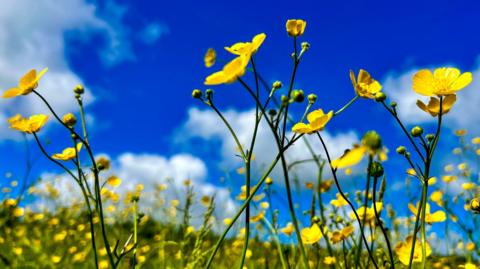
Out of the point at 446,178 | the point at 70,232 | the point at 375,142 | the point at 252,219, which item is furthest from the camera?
the point at 70,232

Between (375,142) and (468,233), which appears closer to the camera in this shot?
(375,142)

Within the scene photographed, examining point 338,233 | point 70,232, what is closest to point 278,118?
point 338,233

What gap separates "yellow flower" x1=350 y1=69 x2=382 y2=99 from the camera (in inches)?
40.9

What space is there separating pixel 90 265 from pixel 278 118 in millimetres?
3078

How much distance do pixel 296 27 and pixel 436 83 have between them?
0.34m

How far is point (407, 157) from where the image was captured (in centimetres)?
109

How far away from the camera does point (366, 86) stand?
3.45 ft

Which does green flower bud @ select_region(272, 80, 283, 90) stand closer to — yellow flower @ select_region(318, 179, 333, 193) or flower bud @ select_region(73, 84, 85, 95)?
flower bud @ select_region(73, 84, 85, 95)

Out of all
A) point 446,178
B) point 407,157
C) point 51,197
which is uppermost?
point 51,197

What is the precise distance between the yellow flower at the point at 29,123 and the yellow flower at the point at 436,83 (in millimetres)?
990

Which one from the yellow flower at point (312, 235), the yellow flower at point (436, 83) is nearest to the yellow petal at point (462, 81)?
the yellow flower at point (436, 83)

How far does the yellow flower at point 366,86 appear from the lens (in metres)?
1.04

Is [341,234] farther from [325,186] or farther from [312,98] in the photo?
[325,186]

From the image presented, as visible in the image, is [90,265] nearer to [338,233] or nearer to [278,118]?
[338,233]
